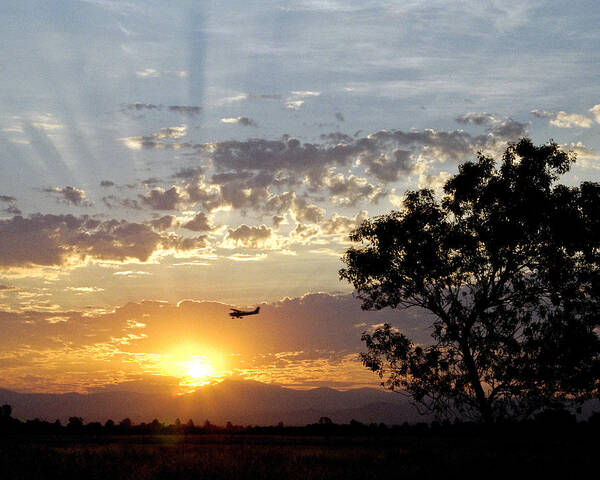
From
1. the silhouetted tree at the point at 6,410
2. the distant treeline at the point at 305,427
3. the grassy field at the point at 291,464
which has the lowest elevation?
the grassy field at the point at 291,464

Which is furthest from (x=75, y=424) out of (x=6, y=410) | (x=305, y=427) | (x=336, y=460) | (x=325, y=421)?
(x=336, y=460)

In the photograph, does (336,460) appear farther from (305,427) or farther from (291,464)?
(305,427)

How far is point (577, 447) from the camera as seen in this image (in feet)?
87.5

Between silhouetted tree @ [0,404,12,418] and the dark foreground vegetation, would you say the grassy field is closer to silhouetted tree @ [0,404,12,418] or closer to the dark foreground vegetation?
the dark foreground vegetation

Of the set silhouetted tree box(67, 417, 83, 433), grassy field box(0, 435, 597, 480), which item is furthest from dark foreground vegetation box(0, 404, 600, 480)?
silhouetted tree box(67, 417, 83, 433)

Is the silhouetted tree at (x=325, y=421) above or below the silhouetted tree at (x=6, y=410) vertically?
below

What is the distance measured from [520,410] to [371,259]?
45.0 feet

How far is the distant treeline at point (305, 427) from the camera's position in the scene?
37094mm

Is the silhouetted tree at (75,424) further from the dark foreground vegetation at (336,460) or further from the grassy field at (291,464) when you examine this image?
the grassy field at (291,464)

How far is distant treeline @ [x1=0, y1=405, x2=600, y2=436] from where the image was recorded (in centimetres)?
3709

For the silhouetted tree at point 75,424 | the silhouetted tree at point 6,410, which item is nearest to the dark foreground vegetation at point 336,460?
the silhouetted tree at point 75,424

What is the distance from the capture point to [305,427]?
137ft

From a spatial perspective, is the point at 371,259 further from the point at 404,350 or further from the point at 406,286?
the point at 404,350

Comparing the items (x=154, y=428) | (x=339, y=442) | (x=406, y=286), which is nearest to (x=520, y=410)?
(x=406, y=286)
